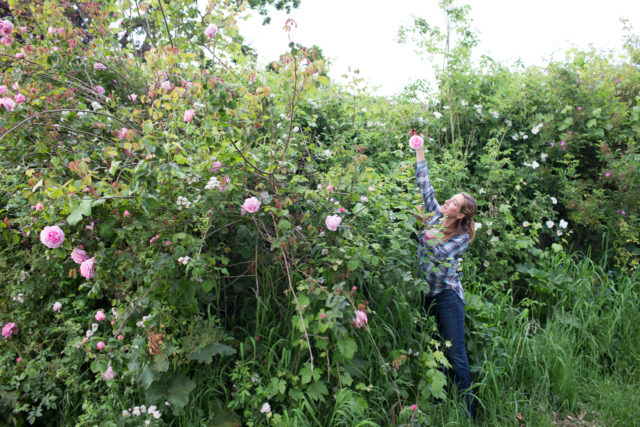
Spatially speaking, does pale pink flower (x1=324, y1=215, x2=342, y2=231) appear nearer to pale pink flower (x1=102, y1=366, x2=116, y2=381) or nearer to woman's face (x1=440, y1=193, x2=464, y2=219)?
woman's face (x1=440, y1=193, x2=464, y2=219)

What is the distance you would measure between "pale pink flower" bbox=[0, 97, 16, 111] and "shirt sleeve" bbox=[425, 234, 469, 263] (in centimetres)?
284

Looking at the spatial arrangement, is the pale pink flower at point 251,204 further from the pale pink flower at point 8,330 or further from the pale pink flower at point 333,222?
the pale pink flower at point 8,330

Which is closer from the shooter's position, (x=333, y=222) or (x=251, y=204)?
(x=251, y=204)

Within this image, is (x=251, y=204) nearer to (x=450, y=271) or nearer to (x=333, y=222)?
(x=333, y=222)

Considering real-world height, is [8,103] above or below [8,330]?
above

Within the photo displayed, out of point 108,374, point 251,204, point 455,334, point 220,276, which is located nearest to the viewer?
point 108,374

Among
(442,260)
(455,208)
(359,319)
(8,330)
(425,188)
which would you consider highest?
(425,188)

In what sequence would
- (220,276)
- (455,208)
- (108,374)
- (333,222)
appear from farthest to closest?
(455,208) → (220,276) → (333,222) → (108,374)

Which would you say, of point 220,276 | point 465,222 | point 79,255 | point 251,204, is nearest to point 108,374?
point 79,255

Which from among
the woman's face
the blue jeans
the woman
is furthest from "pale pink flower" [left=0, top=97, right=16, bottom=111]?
the blue jeans

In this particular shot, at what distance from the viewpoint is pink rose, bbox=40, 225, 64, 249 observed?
2105 mm

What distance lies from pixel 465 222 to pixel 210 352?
203 cm

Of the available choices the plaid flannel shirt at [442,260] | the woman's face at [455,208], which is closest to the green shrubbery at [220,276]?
the plaid flannel shirt at [442,260]

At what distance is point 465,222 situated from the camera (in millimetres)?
3131
